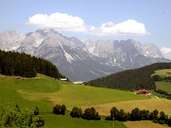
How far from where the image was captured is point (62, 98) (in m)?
153

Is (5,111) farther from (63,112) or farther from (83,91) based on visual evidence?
(83,91)

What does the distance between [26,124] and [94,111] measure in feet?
179

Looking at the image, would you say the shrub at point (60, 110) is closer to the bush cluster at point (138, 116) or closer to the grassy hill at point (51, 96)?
the grassy hill at point (51, 96)

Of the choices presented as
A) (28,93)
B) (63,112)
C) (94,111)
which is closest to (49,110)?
(63,112)

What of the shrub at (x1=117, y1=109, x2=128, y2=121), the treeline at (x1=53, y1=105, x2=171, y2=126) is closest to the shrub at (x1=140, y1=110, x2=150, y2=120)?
the treeline at (x1=53, y1=105, x2=171, y2=126)

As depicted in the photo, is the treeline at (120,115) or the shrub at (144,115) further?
the shrub at (144,115)

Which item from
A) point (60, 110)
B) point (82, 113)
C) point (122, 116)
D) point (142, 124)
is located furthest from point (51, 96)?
point (142, 124)

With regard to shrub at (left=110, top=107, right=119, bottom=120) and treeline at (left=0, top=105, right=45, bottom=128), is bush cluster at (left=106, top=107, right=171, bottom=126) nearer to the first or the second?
Result: shrub at (left=110, top=107, right=119, bottom=120)

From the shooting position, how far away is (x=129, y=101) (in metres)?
154

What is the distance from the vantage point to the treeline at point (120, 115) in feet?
401

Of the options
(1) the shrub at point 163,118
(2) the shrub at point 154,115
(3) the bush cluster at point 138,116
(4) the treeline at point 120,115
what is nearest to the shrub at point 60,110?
(4) the treeline at point 120,115

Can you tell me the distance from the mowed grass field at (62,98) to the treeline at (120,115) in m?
3.15

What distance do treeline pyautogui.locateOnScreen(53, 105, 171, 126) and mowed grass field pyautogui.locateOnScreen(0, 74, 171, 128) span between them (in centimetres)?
315

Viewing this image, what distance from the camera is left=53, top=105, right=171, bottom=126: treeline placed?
12219cm
